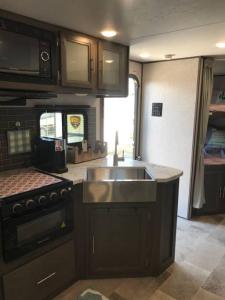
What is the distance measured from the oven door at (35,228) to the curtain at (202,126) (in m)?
2.10

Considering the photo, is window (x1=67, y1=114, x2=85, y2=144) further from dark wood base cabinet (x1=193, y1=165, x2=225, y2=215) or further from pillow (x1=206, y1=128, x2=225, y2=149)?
pillow (x1=206, y1=128, x2=225, y2=149)

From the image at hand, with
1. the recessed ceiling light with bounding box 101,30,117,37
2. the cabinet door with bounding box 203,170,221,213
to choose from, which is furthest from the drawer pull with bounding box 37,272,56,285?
the cabinet door with bounding box 203,170,221,213

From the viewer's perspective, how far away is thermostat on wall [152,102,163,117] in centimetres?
372

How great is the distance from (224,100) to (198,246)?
93.9 inches

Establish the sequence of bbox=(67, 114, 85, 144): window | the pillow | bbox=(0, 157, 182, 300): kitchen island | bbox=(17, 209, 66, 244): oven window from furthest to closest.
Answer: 1. the pillow
2. bbox=(67, 114, 85, 144): window
3. bbox=(0, 157, 182, 300): kitchen island
4. bbox=(17, 209, 66, 244): oven window

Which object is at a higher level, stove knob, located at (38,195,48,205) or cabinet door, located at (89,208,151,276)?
stove knob, located at (38,195,48,205)

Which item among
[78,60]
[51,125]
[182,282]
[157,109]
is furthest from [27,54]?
[182,282]

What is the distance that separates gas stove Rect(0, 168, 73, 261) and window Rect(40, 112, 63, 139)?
583 millimetres

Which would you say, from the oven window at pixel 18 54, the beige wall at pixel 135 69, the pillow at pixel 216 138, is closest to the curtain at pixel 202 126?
the pillow at pixel 216 138

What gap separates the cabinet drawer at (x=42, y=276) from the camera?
179 cm

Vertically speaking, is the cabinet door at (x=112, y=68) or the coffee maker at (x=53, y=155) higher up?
the cabinet door at (x=112, y=68)

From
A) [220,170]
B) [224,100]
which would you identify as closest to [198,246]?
[220,170]

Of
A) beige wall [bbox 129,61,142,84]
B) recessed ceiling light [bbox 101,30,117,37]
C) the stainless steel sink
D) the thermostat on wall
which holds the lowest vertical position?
the stainless steel sink

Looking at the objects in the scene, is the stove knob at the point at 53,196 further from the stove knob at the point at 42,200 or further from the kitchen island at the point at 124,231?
Result: the kitchen island at the point at 124,231
